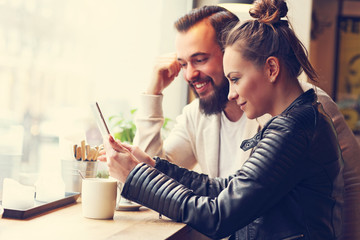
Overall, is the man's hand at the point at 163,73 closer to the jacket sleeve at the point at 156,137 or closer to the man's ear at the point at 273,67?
the jacket sleeve at the point at 156,137

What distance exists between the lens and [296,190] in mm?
1213

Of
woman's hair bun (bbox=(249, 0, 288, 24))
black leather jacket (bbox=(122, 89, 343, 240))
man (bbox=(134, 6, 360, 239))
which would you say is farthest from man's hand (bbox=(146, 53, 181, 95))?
black leather jacket (bbox=(122, 89, 343, 240))

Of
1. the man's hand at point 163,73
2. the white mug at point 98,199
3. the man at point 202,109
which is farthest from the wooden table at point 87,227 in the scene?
the man's hand at point 163,73

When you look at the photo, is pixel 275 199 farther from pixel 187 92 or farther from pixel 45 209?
pixel 187 92

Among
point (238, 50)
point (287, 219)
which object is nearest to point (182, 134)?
point (238, 50)

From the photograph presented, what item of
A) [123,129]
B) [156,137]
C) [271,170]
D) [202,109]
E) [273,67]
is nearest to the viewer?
[271,170]

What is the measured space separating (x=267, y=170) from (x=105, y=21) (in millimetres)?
1485

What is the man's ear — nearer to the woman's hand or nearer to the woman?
the woman

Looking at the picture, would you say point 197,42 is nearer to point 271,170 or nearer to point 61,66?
point 61,66

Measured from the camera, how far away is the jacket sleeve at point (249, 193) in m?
1.16

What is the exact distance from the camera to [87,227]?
4.06ft

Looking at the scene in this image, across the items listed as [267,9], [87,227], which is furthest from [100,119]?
[267,9]

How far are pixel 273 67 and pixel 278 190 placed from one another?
13.1 inches

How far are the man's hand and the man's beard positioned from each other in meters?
0.15
